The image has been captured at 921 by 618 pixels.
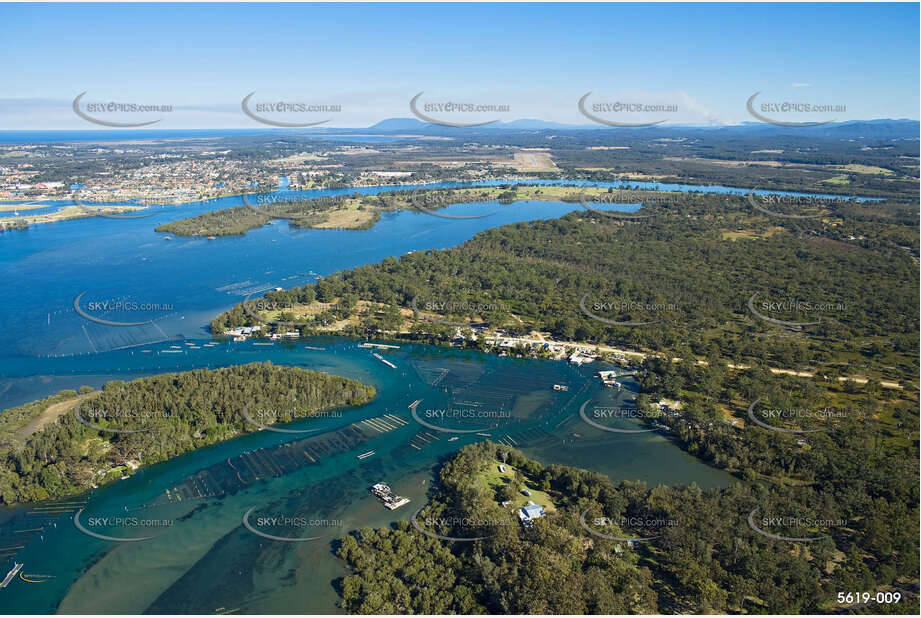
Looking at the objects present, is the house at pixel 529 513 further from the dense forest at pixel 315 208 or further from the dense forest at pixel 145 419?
the dense forest at pixel 315 208

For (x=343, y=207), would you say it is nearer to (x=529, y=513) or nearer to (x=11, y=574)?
(x=11, y=574)

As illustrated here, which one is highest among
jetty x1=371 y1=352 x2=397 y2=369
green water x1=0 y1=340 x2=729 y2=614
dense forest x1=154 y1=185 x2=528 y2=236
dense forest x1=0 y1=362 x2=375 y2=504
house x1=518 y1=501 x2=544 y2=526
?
dense forest x1=154 y1=185 x2=528 y2=236

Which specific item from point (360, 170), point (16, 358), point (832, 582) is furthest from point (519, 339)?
point (360, 170)

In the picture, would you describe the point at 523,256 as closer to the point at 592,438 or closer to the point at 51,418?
the point at 592,438

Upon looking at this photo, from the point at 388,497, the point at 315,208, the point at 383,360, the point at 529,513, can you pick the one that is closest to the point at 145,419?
the point at 388,497

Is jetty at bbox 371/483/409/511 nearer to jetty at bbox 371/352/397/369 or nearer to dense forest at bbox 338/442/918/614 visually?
dense forest at bbox 338/442/918/614

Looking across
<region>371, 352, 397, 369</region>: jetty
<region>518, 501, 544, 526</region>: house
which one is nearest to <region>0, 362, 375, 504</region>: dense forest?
<region>371, 352, 397, 369</region>: jetty

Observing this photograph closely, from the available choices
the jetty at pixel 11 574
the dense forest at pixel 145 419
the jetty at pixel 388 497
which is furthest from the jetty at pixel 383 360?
the jetty at pixel 11 574
